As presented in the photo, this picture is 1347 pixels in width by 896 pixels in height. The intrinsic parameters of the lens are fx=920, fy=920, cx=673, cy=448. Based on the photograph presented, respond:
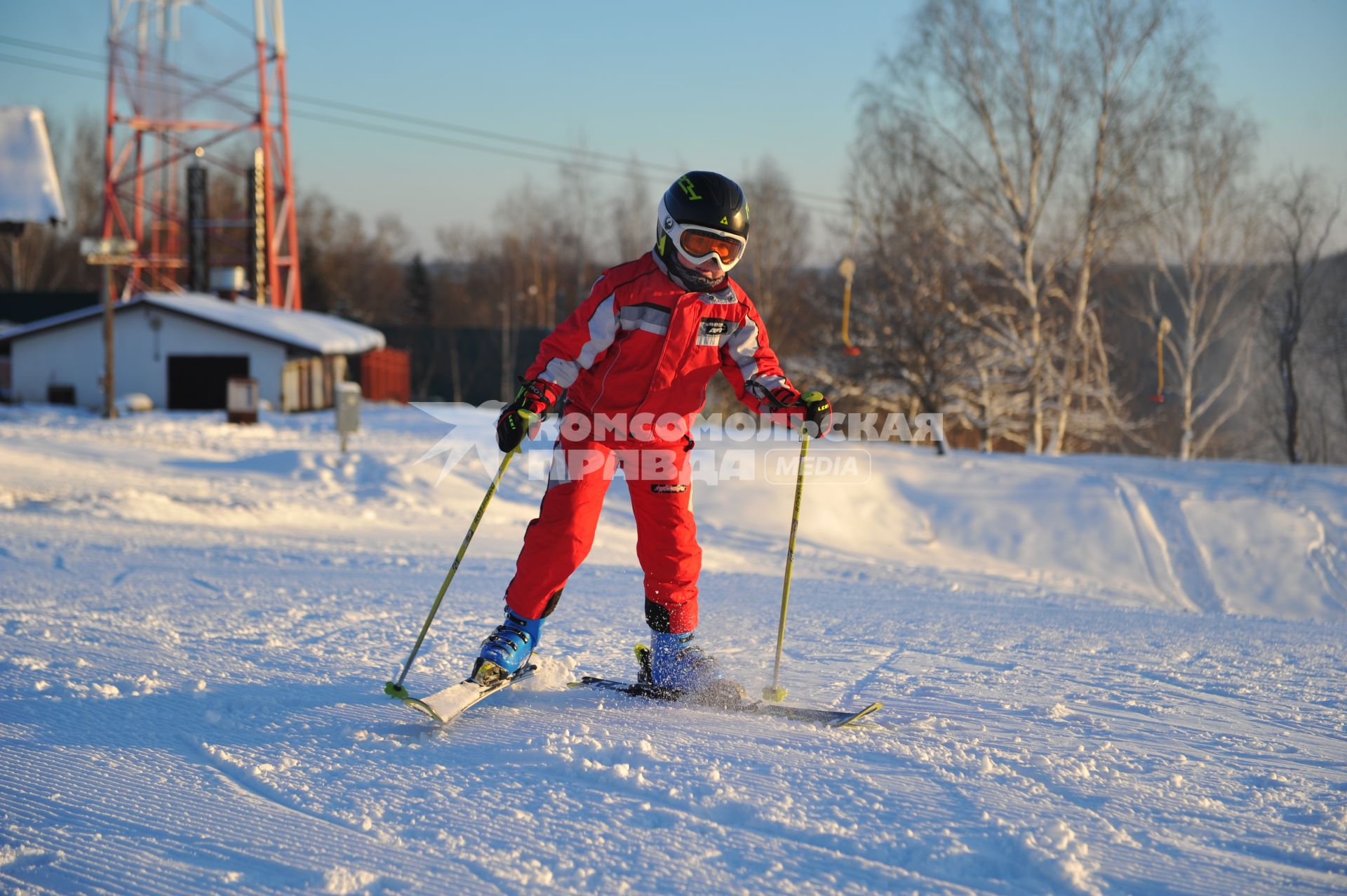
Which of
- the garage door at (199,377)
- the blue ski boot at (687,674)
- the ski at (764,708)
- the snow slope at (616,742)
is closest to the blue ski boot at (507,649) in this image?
the snow slope at (616,742)

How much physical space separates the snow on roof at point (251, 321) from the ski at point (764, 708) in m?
21.7

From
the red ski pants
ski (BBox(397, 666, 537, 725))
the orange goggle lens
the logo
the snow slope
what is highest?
the logo

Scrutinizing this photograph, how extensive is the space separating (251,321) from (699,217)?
23.4 meters

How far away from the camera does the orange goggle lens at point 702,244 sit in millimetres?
2920

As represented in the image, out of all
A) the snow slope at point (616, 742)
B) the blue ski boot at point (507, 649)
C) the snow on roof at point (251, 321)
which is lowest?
the snow slope at point (616, 742)

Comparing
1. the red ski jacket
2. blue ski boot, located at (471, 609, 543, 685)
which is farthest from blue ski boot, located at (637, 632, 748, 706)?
the red ski jacket

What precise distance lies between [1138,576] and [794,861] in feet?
29.3

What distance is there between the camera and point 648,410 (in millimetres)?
2969

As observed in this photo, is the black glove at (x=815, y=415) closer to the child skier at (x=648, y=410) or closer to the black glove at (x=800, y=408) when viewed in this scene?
the black glove at (x=800, y=408)

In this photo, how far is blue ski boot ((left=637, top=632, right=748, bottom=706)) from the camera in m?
2.89

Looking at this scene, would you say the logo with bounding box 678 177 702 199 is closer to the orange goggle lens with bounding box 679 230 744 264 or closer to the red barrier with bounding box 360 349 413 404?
the orange goggle lens with bounding box 679 230 744 264

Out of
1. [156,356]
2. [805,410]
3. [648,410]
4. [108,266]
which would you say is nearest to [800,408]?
[805,410]

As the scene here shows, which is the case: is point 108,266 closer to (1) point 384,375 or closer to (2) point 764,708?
(1) point 384,375

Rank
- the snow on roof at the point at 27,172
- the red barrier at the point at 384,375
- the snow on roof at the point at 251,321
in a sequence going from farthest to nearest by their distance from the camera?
the red barrier at the point at 384,375 → the snow on roof at the point at 251,321 → the snow on roof at the point at 27,172
